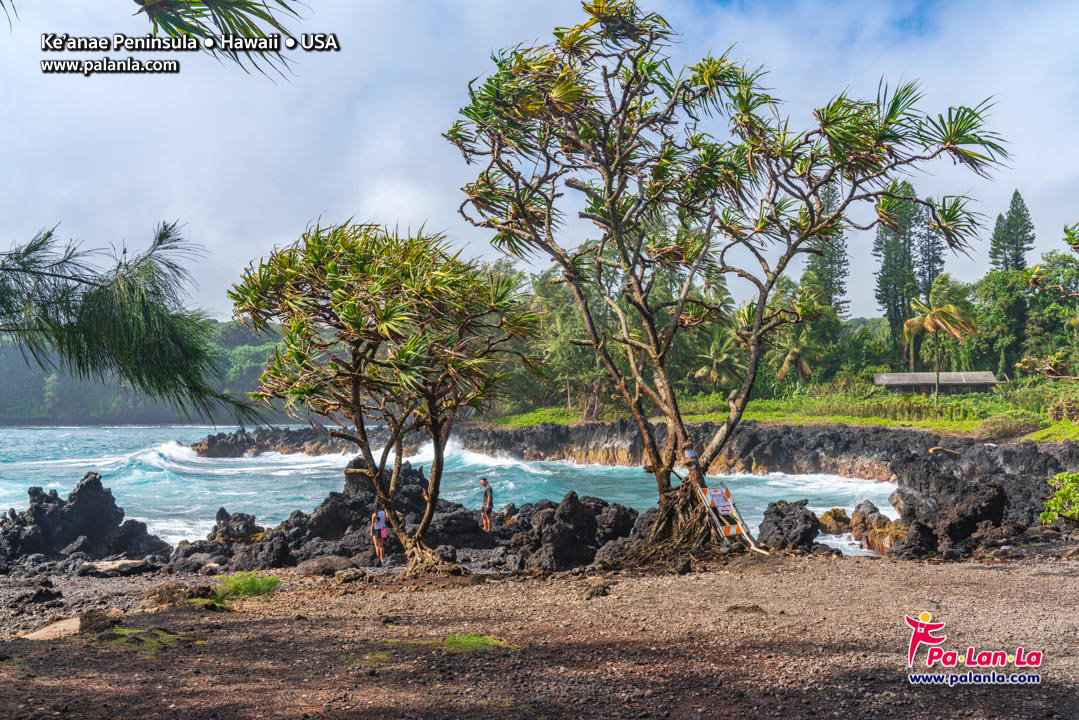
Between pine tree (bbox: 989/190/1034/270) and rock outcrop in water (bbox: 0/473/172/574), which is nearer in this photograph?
rock outcrop in water (bbox: 0/473/172/574)

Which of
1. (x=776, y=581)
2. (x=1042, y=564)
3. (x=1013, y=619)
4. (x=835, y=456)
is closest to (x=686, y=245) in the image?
(x=776, y=581)

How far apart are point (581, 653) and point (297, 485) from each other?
2835 cm

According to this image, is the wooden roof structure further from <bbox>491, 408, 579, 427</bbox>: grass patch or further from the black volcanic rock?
the black volcanic rock

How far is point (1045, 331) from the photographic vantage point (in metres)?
38.9

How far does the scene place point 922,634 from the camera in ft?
14.6

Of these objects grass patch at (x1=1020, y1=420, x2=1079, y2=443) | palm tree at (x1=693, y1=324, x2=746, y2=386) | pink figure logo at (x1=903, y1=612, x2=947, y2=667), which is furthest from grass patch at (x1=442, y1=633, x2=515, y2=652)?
palm tree at (x1=693, y1=324, x2=746, y2=386)

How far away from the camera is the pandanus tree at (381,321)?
715 cm

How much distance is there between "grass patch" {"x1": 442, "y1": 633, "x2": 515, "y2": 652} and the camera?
14.8 ft

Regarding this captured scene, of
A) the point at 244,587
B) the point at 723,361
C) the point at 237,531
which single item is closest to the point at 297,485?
the point at 237,531

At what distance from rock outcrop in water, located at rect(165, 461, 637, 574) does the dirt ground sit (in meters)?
3.73

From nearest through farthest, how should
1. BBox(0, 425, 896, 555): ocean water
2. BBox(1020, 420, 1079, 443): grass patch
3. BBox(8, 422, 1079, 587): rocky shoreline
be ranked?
1. BBox(8, 422, 1079, 587): rocky shoreline
2. BBox(0, 425, 896, 555): ocean water
3. BBox(1020, 420, 1079, 443): grass patch

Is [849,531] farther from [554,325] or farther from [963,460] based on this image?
[554,325]

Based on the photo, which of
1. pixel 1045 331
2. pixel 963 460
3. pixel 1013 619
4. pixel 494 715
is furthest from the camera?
pixel 1045 331

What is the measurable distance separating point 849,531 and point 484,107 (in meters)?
10.4
